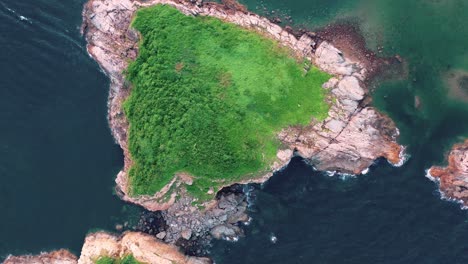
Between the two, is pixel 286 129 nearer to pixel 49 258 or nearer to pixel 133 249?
pixel 133 249

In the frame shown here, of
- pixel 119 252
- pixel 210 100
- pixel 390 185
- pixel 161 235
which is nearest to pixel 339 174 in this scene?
pixel 390 185

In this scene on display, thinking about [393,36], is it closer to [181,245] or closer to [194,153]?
[194,153]

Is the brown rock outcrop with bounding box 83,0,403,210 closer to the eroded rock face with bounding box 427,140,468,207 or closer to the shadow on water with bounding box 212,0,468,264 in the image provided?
the shadow on water with bounding box 212,0,468,264

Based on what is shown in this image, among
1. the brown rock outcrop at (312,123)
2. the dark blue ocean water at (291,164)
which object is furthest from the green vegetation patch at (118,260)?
the brown rock outcrop at (312,123)

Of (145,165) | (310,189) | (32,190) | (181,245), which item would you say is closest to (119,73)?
(145,165)

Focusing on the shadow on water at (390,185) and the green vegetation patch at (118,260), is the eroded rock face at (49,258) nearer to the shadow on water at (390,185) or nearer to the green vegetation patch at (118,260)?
the green vegetation patch at (118,260)
